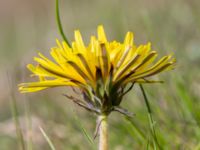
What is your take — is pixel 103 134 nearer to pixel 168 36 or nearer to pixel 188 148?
pixel 188 148

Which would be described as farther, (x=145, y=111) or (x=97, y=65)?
(x=145, y=111)

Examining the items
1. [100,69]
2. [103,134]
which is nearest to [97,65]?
[100,69]

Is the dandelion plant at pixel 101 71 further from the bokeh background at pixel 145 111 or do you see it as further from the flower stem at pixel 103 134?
the bokeh background at pixel 145 111

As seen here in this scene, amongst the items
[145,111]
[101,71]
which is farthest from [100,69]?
[145,111]

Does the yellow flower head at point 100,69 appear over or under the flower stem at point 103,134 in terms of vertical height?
over

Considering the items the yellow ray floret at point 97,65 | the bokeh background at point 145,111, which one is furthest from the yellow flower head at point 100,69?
the bokeh background at point 145,111

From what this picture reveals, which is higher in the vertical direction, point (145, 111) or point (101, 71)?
point (101, 71)

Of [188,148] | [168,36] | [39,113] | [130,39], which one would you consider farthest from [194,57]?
[130,39]

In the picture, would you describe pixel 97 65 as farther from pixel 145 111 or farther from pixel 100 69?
pixel 145 111
